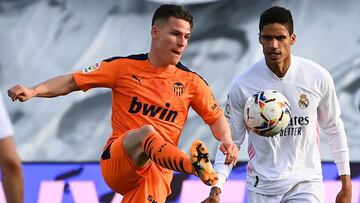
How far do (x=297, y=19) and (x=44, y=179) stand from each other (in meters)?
2.88

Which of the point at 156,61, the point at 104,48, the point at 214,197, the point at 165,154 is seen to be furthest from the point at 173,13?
the point at 104,48

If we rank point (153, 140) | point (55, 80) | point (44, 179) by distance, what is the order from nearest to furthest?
point (153, 140), point (55, 80), point (44, 179)

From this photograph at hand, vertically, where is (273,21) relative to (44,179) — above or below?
above

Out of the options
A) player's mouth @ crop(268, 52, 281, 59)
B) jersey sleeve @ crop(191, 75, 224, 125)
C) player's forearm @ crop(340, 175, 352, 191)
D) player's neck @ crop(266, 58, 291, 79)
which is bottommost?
player's forearm @ crop(340, 175, 352, 191)

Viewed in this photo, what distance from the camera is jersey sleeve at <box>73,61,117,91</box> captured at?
6.76m

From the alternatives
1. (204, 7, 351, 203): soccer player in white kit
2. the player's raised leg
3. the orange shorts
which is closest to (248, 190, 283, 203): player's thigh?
(204, 7, 351, 203): soccer player in white kit

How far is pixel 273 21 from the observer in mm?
6797

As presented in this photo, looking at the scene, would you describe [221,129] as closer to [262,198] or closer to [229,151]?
[229,151]

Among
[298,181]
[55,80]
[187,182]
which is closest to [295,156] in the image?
[298,181]

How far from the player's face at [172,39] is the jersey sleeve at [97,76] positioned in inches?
13.5

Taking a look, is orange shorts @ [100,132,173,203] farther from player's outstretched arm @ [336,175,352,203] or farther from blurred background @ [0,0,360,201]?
blurred background @ [0,0,360,201]

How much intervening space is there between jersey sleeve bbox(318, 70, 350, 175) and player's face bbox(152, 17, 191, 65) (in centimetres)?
100

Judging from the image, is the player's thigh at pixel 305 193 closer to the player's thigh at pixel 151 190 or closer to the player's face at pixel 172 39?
the player's thigh at pixel 151 190

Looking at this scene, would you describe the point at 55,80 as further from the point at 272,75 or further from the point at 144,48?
the point at 144,48
